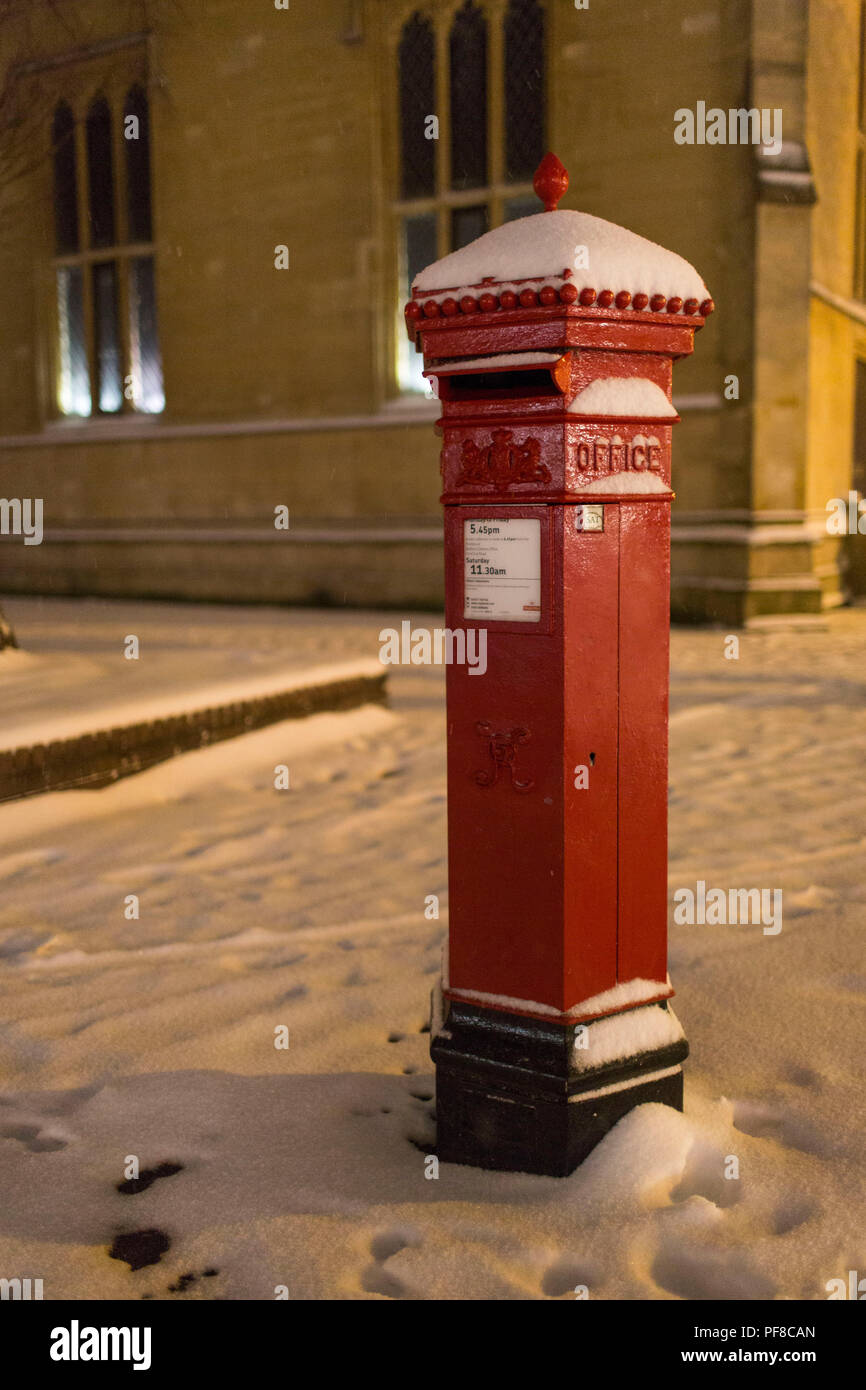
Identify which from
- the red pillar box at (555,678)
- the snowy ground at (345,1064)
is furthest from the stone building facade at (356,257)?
the red pillar box at (555,678)

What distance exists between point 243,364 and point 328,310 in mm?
1253

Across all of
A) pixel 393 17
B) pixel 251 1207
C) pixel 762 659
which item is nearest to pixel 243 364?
pixel 393 17

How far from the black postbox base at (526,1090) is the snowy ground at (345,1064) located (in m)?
0.05

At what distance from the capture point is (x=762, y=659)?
945cm

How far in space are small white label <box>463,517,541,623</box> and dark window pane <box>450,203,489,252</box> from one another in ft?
36.4

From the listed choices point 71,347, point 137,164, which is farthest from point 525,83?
point 71,347

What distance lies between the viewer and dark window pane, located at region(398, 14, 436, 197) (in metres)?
12.6

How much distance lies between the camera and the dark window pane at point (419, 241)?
1296cm

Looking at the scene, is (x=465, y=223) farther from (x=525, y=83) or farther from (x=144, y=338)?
(x=144, y=338)

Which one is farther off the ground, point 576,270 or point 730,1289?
point 576,270

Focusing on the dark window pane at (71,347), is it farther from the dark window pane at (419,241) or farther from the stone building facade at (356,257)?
the dark window pane at (419,241)

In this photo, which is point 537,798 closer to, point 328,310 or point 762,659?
point 762,659
